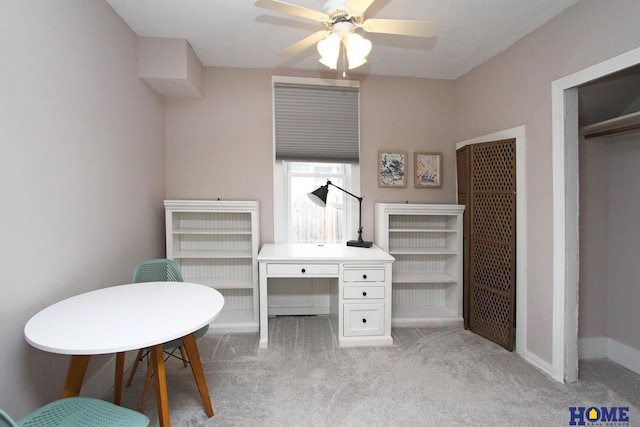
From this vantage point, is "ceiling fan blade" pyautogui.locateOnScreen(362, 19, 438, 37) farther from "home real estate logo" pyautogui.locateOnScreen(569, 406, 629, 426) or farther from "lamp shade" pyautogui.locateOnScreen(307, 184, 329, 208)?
"home real estate logo" pyautogui.locateOnScreen(569, 406, 629, 426)

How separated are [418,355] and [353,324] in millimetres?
553

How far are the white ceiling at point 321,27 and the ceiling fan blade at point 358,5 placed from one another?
22.1 inches

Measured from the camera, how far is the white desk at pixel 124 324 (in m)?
1.09

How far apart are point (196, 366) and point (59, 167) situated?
1287mm

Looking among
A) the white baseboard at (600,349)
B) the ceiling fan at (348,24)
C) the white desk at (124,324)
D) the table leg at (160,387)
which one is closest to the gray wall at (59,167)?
the white desk at (124,324)

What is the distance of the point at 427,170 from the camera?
312cm

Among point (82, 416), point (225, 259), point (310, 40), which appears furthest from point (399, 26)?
point (225, 259)

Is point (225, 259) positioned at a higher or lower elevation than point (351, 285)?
higher

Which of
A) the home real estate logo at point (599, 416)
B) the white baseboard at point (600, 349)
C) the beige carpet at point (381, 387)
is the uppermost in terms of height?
the white baseboard at point (600, 349)

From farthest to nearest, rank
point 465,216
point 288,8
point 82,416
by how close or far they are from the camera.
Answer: point 465,216
point 288,8
point 82,416

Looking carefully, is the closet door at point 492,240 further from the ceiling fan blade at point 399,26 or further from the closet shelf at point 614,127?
the ceiling fan blade at point 399,26

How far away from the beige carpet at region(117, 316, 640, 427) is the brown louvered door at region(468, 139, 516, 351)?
0.22 meters

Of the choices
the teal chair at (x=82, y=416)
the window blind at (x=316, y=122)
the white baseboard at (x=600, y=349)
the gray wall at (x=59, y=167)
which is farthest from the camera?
the window blind at (x=316, y=122)

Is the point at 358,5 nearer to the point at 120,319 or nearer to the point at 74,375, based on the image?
the point at 120,319
